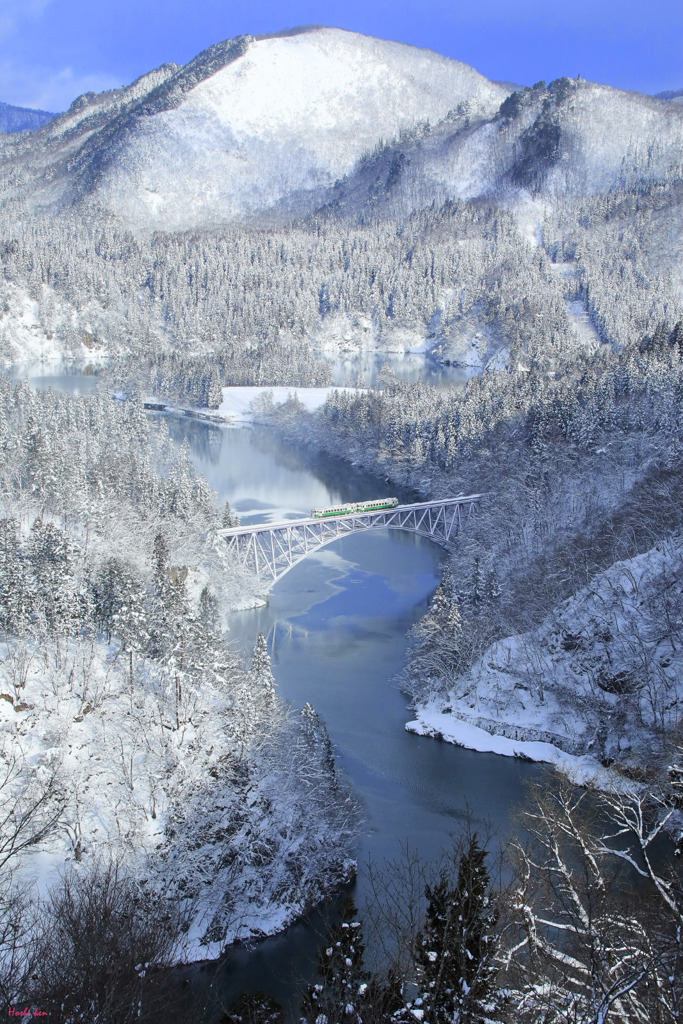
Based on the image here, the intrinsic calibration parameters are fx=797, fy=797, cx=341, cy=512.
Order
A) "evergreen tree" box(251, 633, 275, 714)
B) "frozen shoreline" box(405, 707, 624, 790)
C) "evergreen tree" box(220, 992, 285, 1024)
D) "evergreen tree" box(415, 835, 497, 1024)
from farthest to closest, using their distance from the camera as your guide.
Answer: "frozen shoreline" box(405, 707, 624, 790)
"evergreen tree" box(251, 633, 275, 714)
"evergreen tree" box(220, 992, 285, 1024)
"evergreen tree" box(415, 835, 497, 1024)

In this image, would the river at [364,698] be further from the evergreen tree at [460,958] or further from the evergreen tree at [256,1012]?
the evergreen tree at [460,958]

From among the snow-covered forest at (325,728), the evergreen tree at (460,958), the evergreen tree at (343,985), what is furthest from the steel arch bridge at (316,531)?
the evergreen tree at (460,958)

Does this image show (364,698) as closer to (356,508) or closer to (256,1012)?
(356,508)

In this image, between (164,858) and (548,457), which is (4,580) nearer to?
(164,858)

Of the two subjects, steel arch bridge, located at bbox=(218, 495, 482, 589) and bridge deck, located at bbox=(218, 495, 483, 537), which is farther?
steel arch bridge, located at bbox=(218, 495, 482, 589)

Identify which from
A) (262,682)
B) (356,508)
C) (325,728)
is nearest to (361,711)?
(325,728)

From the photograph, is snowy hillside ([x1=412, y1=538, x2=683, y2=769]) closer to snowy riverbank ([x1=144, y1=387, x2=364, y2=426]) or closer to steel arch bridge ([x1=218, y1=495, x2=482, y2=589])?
steel arch bridge ([x1=218, y1=495, x2=482, y2=589])

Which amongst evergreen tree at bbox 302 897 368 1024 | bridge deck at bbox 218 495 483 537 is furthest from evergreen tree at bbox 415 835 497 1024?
bridge deck at bbox 218 495 483 537
